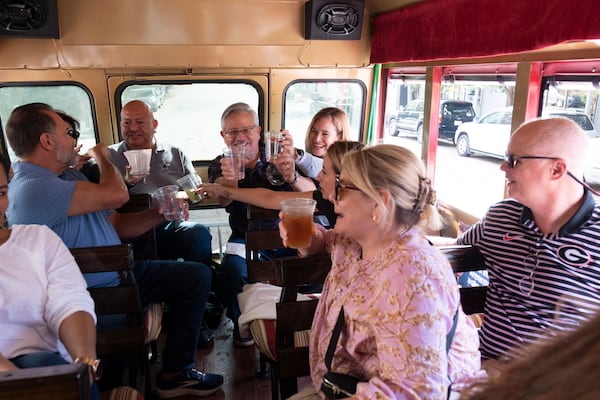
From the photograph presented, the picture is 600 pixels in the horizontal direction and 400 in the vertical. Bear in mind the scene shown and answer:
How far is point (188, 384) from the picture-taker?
2.80 metres

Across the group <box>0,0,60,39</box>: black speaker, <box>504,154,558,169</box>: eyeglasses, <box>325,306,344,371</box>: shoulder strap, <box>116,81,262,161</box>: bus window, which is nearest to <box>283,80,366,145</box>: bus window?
<box>116,81,262,161</box>: bus window

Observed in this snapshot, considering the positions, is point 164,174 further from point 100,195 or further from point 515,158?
point 515,158

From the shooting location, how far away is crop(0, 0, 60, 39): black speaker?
148 inches

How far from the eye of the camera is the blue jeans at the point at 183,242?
3582mm

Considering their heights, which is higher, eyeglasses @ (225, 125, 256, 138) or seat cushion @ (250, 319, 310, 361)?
eyeglasses @ (225, 125, 256, 138)

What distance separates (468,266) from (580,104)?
1170mm

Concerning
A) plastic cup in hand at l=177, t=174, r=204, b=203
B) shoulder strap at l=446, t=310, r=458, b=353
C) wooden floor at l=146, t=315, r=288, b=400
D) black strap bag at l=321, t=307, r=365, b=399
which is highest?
plastic cup in hand at l=177, t=174, r=204, b=203

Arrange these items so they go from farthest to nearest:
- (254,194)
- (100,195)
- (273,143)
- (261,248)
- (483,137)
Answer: (483,137)
(273,143)
(254,194)
(261,248)
(100,195)

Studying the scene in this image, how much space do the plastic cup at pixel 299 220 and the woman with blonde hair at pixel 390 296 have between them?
224 millimetres

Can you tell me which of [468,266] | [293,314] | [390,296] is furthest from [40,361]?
[468,266]

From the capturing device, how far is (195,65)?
4406mm

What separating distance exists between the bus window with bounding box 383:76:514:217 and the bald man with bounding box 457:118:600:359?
119 centimetres

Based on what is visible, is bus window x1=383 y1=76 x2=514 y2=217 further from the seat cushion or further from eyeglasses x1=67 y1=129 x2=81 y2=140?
eyeglasses x1=67 y1=129 x2=81 y2=140

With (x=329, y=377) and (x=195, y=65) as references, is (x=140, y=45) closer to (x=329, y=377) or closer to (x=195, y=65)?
(x=195, y=65)
